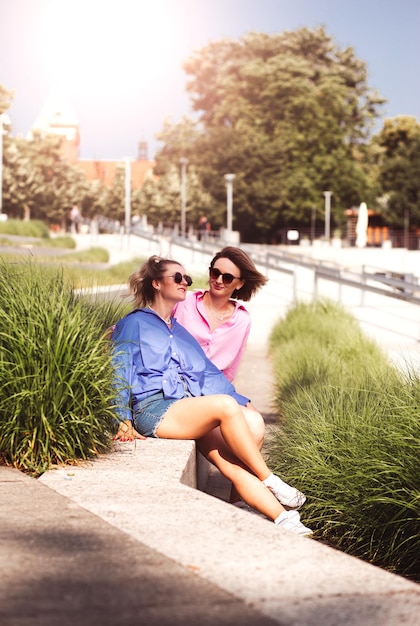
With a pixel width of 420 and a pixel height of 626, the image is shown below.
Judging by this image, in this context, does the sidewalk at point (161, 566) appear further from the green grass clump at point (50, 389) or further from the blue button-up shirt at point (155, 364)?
the blue button-up shirt at point (155, 364)

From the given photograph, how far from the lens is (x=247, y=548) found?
10.8 ft

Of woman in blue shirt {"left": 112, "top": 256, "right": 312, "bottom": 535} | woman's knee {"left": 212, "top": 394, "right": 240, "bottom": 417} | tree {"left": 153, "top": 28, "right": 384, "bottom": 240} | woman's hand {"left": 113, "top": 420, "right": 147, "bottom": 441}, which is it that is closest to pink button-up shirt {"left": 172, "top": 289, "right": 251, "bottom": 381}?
woman in blue shirt {"left": 112, "top": 256, "right": 312, "bottom": 535}

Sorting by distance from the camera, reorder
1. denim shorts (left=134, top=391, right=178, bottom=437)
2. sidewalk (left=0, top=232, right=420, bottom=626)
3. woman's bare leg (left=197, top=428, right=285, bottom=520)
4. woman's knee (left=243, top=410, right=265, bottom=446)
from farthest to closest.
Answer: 1. woman's knee (left=243, top=410, right=265, bottom=446)
2. denim shorts (left=134, top=391, right=178, bottom=437)
3. woman's bare leg (left=197, top=428, right=285, bottom=520)
4. sidewalk (left=0, top=232, right=420, bottom=626)

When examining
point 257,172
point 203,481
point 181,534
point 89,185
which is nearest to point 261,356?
point 203,481

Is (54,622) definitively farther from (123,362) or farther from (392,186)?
(392,186)

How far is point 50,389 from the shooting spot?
4520mm

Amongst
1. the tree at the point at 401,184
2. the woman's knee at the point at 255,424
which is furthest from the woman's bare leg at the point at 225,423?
the tree at the point at 401,184

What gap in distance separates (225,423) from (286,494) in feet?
1.33

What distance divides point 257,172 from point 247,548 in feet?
197

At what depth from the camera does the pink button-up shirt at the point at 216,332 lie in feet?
19.3

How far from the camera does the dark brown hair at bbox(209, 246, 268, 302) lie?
5.85 m

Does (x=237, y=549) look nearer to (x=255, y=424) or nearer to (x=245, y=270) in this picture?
(x=255, y=424)

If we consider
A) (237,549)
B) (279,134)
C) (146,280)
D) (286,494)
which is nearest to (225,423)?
(286,494)

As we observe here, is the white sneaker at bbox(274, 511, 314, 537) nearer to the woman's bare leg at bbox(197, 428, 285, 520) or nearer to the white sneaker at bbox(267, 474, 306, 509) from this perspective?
the woman's bare leg at bbox(197, 428, 285, 520)
